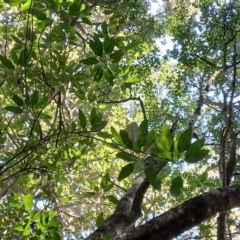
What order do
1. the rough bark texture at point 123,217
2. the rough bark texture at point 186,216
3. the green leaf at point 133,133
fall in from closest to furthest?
the green leaf at point 133,133 < the rough bark texture at point 186,216 < the rough bark texture at point 123,217

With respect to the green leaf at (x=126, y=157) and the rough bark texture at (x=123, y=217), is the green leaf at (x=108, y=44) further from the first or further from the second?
the rough bark texture at (x=123, y=217)

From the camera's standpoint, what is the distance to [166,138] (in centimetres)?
111

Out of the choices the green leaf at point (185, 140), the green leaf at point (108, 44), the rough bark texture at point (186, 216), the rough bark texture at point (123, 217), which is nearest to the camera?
the green leaf at point (185, 140)

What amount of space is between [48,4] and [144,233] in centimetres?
106

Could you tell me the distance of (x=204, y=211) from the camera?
1566 millimetres

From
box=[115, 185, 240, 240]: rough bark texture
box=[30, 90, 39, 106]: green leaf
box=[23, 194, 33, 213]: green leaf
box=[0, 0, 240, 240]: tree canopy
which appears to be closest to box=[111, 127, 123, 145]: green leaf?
box=[0, 0, 240, 240]: tree canopy

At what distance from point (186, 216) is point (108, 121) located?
892mm

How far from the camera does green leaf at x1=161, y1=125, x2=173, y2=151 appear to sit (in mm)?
1110

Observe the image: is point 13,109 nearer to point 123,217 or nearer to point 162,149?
point 162,149

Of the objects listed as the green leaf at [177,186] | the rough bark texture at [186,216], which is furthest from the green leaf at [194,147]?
the rough bark texture at [186,216]

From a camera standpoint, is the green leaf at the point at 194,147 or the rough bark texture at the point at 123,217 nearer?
the green leaf at the point at 194,147

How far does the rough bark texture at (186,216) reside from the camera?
1388mm

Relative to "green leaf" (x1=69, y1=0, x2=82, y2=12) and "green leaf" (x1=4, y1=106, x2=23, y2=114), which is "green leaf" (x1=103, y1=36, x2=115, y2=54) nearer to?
"green leaf" (x1=69, y1=0, x2=82, y2=12)

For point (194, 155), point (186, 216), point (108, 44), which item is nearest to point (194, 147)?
point (194, 155)
